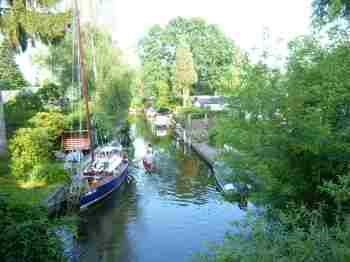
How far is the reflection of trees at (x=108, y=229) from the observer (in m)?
13.2

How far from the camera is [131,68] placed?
34.0 meters

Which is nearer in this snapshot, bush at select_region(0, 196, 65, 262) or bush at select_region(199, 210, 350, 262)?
bush at select_region(199, 210, 350, 262)

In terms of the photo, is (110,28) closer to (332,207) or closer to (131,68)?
(131,68)

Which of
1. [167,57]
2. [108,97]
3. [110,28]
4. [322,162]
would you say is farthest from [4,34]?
[167,57]

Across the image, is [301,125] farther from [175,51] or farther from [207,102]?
[175,51]

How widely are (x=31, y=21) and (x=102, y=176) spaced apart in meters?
10.3

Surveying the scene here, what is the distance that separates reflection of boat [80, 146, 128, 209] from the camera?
17.5 m

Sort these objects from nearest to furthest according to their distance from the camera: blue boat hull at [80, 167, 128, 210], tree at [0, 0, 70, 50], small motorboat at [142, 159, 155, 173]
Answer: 1. blue boat hull at [80, 167, 128, 210]
2. tree at [0, 0, 70, 50]
3. small motorboat at [142, 159, 155, 173]

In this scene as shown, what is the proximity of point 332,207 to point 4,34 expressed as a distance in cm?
2079

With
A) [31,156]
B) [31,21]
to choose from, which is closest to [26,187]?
[31,156]

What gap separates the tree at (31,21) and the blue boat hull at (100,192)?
1001cm

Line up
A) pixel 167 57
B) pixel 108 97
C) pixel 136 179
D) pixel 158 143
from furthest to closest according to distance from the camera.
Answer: pixel 167 57
pixel 158 143
pixel 108 97
pixel 136 179

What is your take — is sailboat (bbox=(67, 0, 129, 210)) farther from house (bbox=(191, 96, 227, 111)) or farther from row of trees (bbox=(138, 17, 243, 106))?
row of trees (bbox=(138, 17, 243, 106))

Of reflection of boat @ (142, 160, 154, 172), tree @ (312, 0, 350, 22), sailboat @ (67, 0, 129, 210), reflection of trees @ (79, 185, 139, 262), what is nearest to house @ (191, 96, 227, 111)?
reflection of boat @ (142, 160, 154, 172)
